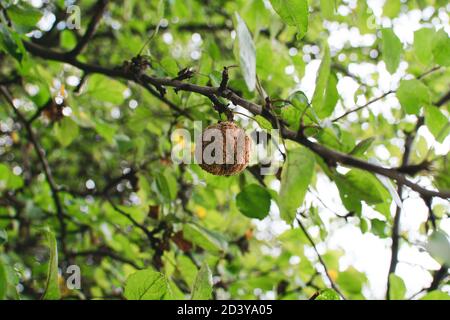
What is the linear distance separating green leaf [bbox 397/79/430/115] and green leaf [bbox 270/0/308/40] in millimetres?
325

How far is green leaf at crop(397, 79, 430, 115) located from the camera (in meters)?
1.01

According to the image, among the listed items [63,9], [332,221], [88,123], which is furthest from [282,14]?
[332,221]

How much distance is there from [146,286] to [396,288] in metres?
0.59

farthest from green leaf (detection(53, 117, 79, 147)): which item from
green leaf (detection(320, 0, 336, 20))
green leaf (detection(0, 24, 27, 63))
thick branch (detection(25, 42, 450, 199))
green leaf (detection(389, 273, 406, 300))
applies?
green leaf (detection(389, 273, 406, 300))

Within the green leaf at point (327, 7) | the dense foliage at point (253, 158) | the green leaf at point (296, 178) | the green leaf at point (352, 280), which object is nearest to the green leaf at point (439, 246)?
the dense foliage at point (253, 158)

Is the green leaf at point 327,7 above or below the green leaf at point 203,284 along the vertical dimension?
above

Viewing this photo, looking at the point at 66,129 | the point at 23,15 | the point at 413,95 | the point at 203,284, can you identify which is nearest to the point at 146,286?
the point at 203,284

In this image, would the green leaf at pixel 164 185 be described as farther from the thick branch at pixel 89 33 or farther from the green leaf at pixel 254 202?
the thick branch at pixel 89 33

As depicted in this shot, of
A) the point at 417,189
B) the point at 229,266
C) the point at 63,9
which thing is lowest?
the point at 417,189

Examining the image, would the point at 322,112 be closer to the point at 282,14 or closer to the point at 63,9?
the point at 282,14

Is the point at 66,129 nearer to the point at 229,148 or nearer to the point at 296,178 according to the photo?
the point at 229,148

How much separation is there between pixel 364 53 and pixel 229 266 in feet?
4.68

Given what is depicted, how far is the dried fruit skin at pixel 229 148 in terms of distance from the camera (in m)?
0.82
